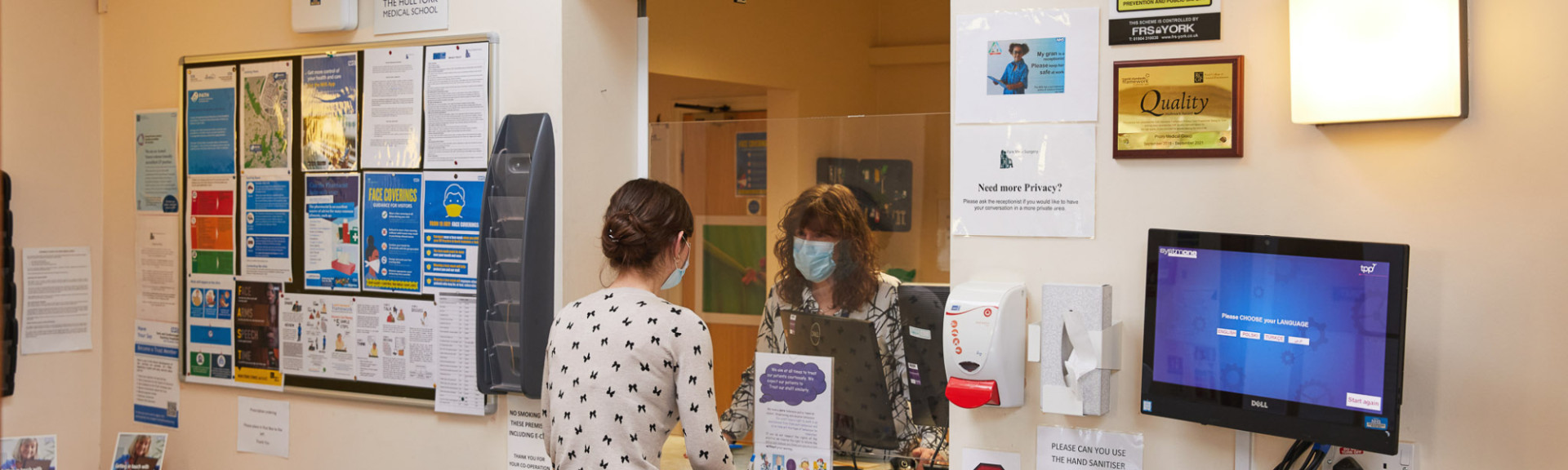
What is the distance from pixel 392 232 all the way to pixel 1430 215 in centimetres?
263

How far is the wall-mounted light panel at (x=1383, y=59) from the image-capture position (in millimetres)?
1849

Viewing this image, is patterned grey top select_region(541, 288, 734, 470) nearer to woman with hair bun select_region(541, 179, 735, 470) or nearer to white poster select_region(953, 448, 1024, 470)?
woman with hair bun select_region(541, 179, 735, 470)

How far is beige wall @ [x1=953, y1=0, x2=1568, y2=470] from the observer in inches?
73.5

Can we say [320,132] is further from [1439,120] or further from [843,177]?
[1439,120]

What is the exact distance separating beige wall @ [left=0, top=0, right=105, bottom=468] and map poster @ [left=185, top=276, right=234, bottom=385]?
42 cm

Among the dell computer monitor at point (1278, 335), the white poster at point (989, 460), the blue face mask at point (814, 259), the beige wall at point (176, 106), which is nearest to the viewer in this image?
the dell computer monitor at point (1278, 335)

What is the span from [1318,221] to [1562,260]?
1.30 ft

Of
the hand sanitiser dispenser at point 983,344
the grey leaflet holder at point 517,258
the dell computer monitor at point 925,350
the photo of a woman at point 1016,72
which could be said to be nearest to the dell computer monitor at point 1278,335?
the hand sanitiser dispenser at point 983,344

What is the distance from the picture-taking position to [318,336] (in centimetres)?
321

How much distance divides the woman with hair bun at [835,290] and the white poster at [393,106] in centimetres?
113

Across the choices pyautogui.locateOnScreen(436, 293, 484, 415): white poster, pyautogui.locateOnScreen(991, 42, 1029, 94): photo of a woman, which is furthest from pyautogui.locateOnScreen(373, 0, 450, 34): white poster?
pyautogui.locateOnScreen(991, 42, 1029, 94): photo of a woman

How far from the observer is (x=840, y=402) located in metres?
2.73

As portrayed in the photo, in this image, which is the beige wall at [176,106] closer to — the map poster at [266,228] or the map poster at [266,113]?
the map poster at [266,113]

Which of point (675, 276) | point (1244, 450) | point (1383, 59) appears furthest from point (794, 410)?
point (1383, 59)
